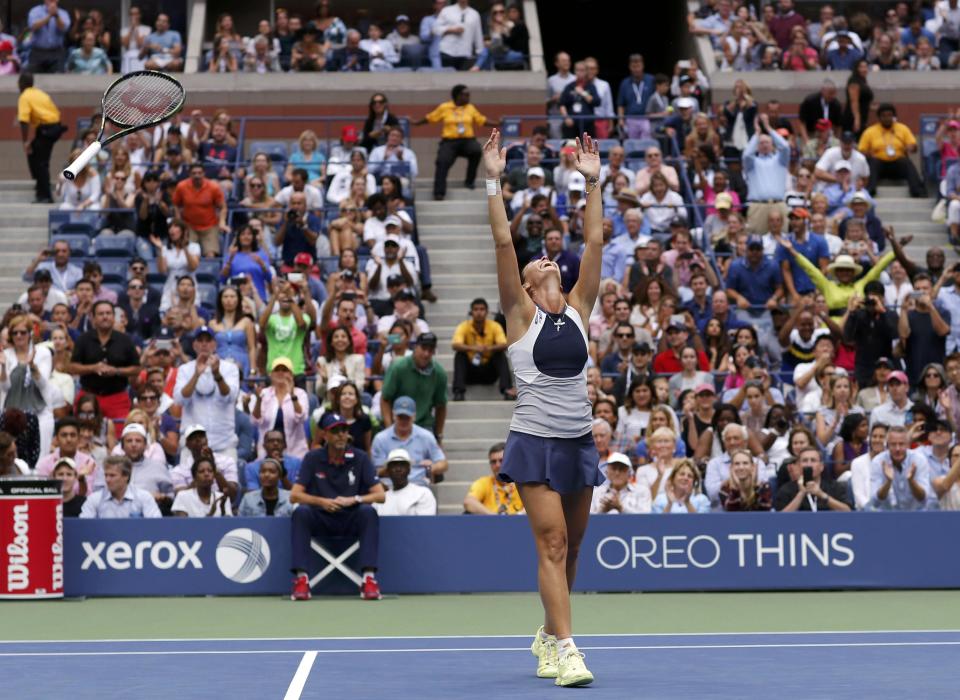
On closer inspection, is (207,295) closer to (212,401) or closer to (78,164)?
(212,401)

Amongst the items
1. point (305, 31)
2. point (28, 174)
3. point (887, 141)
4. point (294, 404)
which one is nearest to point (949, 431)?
point (294, 404)

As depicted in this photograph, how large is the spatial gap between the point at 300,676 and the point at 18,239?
1356cm

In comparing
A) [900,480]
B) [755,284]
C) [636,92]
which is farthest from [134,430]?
[636,92]

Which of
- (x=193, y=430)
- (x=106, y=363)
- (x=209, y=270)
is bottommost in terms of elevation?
(x=193, y=430)

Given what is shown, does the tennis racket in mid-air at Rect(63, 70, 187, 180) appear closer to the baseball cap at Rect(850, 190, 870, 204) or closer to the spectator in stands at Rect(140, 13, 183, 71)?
the baseball cap at Rect(850, 190, 870, 204)

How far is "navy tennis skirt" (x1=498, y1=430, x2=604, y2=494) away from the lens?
8.53 meters

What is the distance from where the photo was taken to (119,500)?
1389cm

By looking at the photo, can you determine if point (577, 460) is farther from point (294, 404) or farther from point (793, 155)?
point (793, 155)

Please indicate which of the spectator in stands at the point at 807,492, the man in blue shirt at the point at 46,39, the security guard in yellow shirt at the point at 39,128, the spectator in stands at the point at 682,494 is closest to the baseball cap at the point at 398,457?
the spectator in stands at the point at 682,494

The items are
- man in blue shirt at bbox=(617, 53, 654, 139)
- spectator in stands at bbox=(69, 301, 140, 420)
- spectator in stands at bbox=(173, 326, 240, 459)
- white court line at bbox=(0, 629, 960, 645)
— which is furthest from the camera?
man in blue shirt at bbox=(617, 53, 654, 139)

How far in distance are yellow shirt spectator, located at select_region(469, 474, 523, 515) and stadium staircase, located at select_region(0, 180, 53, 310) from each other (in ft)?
25.4

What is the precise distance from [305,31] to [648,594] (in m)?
13.3

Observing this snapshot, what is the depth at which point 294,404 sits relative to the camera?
51.1 feet

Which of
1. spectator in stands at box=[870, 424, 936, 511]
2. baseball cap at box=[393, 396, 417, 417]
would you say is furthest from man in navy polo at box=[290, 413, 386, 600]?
spectator in stands at box=[870, 424, 936, 511]
